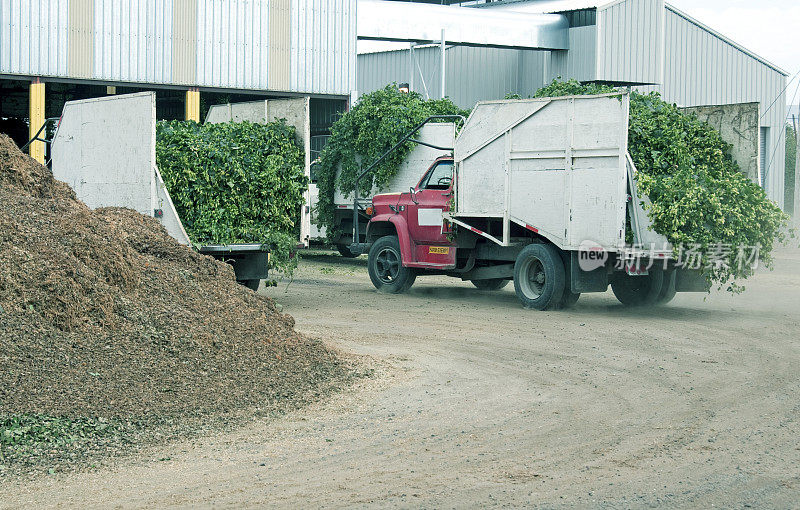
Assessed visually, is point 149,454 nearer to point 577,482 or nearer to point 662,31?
point 577,482

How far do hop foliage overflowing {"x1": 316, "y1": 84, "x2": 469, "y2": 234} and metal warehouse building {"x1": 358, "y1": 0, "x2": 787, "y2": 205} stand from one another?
7602mm

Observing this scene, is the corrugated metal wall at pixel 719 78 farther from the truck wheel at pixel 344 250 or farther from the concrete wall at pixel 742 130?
the concrete wall at pixel 742 130

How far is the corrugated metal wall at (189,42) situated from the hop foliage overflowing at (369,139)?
5606 mm

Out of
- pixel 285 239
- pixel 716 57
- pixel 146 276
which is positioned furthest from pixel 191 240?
pixel 716 57

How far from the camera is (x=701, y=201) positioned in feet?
42.5

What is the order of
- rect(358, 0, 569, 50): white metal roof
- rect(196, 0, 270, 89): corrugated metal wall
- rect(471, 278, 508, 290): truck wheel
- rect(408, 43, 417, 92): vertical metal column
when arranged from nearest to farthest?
rect(471, 278, 508, 290): truck wheel, rect(196, 0, 270, 89): corrugated metal wall, rect(358, 0, 569, 50): white metal roof, rect(408, 43, 417, 92): vertical metal column

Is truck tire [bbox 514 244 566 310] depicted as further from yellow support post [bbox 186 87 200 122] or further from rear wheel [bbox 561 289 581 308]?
yellow support post [bbox 186 87 200 122]

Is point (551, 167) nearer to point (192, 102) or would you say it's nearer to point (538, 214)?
point (538, 214)

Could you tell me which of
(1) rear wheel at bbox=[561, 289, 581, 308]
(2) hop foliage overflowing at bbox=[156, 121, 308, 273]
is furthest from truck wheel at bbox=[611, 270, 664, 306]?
(2) hop foliage overflowing at bbox=[156, 121, 308, 273]

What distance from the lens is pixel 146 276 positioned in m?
9.72

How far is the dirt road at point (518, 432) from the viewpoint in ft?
19.0

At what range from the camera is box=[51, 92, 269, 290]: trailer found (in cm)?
1265

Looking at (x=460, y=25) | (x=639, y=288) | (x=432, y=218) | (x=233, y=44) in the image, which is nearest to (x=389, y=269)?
(x=432, y=218)

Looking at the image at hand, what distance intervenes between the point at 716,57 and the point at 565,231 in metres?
24.1
